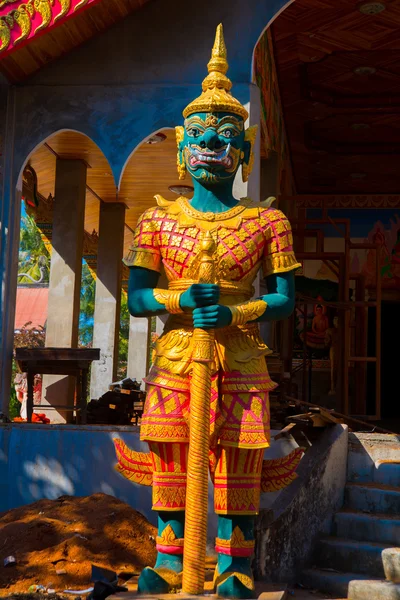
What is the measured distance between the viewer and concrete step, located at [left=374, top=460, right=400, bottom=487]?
5.85m

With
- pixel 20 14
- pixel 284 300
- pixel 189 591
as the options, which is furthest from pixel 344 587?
pixel 20 14

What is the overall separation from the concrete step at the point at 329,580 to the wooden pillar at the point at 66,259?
6430mm

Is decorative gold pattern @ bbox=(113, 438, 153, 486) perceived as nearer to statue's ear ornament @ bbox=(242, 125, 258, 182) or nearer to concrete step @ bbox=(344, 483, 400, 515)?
statue's ear ornament @ bbox=(242, 125, 258, 182)

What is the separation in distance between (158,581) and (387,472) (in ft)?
8.09

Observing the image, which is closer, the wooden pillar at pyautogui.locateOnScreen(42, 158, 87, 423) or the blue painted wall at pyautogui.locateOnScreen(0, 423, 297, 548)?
the blue painted wall at pyautogui.locateOnScreen(0, 423, 297, 548)

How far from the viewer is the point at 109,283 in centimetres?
1416

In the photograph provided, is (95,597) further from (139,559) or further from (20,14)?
(20,14)

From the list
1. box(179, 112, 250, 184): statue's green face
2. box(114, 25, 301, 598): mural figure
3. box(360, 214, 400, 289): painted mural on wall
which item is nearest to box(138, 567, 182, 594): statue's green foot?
box(114, 25, 301, 598): mural figure

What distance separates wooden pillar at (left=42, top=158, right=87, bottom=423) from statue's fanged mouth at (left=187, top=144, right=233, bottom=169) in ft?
22.0

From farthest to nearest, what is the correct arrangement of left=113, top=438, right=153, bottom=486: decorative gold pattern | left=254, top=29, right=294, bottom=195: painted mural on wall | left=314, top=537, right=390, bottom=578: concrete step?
left=254, top=29, right=294, bottom=195: painted mural on wall → left=314, top=537, right=390, bottom=578: concrete step → left=113, top=438, right=153, bottom=486: decorative gold pattern

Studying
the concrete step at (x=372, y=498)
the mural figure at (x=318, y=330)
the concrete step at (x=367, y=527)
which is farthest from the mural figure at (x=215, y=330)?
the mural figure at (x=318, y=330)

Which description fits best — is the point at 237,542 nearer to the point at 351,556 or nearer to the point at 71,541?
the point at 351,556

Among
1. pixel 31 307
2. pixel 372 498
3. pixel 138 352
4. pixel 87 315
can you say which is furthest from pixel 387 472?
pixel 87 315

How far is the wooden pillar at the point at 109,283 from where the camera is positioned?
45.6 ft
